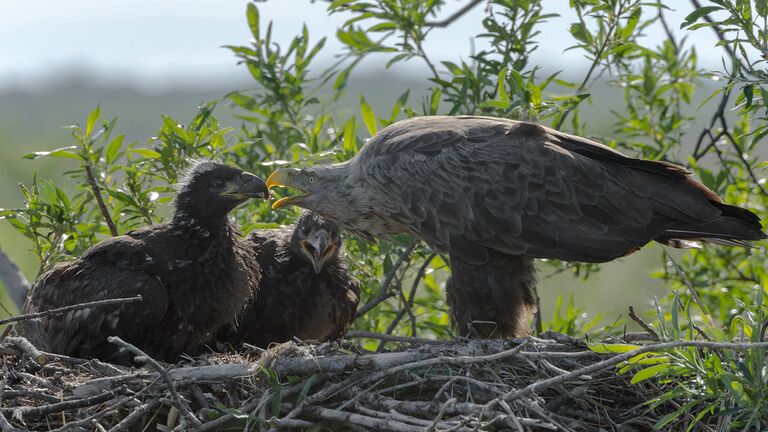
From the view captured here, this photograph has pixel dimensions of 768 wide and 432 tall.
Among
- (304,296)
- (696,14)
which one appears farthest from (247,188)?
(696,14)

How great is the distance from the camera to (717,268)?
7.36m

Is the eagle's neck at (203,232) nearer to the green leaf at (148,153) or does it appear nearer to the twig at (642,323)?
the green leaf at (148,153)

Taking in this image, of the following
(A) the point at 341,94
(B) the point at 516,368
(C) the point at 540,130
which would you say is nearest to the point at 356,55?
(A) the point at 341,94

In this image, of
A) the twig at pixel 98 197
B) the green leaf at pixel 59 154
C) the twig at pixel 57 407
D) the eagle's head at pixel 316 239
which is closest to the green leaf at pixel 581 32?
the eagle's head at pixel 316 239

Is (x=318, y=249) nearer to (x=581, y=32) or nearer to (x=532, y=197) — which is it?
(x=532, y=197)

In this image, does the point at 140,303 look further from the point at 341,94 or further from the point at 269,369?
the point at 341,94

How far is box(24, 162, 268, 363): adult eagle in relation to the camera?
5.62 metres

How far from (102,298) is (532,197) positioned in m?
2.35

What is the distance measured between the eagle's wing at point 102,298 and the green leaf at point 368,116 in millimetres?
1772

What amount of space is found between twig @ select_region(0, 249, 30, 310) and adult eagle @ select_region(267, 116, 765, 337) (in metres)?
2.23

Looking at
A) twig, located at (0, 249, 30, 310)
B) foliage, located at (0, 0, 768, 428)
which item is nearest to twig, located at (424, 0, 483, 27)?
foliage, located at (0, 0, 768, 428)

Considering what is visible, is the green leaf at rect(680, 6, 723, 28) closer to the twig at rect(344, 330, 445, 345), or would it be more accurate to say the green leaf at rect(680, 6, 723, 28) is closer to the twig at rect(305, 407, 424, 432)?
the twig at rect(344, 330, 445, 345)

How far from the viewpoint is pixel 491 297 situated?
5.61 m

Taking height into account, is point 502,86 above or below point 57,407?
above
